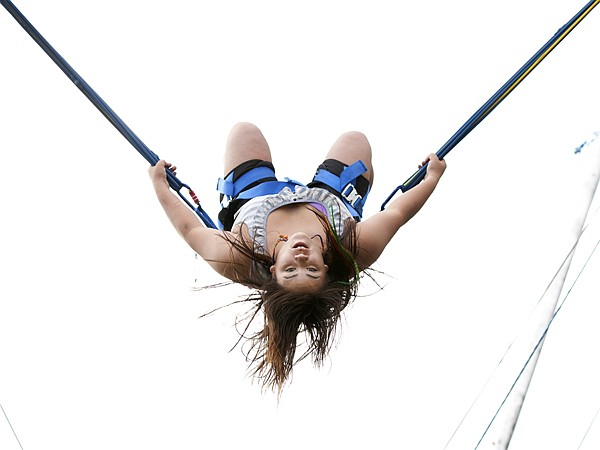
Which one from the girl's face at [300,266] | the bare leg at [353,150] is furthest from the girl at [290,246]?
the bare leg at [353,150]

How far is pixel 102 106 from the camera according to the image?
324cm

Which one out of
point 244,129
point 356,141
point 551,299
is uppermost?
point 244,129

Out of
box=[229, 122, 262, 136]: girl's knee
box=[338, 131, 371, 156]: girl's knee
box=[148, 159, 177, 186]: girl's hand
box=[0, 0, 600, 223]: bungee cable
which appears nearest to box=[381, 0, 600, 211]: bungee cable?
box=[0, 0, 600, 223]: bungee cable

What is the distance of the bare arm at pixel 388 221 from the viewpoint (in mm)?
3027

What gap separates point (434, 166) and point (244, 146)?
648 mm

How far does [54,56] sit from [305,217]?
0.99 metres

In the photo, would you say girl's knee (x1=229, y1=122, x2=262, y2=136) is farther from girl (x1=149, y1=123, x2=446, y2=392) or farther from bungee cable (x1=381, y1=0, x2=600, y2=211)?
bungee cable (x1=381, y1=0, x2=600, y2=211)

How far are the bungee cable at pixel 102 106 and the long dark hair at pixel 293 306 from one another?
9.9 inches

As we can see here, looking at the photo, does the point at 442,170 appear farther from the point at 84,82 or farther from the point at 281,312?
the point at 84,82

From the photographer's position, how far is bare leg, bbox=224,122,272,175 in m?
3.36

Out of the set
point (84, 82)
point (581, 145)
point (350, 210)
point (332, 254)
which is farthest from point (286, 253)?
point (581, 145)

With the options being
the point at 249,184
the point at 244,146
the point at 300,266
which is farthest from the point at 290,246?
the point at 244,146

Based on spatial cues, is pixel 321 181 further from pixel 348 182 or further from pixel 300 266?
pixel 300 266

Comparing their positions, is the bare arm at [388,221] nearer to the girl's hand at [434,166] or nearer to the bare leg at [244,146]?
the girl's hand at [434,166]
